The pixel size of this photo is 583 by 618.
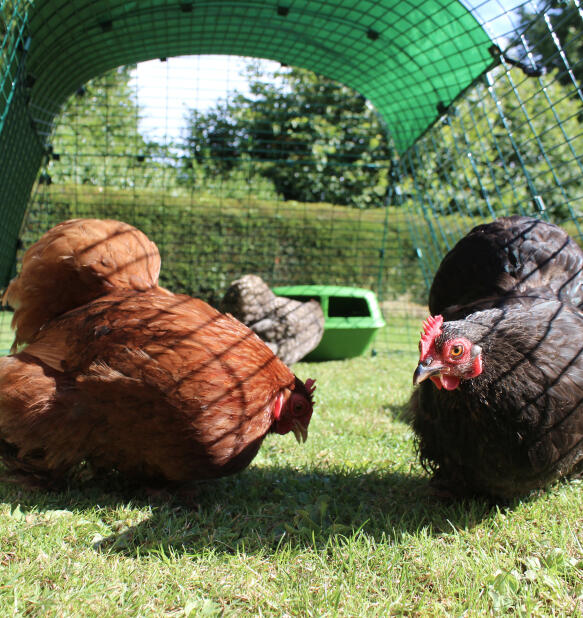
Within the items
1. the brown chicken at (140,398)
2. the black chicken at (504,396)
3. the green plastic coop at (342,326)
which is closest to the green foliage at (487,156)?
the black chicken at (504,396)

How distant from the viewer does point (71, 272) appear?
2637mm

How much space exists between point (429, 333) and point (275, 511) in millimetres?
1080

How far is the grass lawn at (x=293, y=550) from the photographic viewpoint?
1496 mm

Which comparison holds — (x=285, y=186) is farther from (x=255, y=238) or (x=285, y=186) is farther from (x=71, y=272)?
(x=71, y=272)

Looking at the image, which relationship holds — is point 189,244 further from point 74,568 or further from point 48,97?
point 74,568

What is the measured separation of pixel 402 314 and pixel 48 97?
606 centimetres

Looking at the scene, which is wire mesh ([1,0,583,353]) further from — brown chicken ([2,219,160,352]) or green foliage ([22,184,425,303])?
brown chicken ([2,219,160,352])

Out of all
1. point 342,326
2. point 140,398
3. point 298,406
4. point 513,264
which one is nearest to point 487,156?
point 342,326

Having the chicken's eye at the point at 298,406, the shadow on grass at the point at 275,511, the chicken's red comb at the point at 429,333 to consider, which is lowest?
the shadow on grass at the point at 275,511

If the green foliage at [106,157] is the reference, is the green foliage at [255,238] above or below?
below

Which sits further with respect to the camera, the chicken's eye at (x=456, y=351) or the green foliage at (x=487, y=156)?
the green foliage at (x=487, y=156)

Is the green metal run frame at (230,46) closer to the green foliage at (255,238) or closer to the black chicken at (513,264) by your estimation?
the black chicken at (513,264)

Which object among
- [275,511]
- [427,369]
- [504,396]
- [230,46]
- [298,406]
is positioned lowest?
[275,511]

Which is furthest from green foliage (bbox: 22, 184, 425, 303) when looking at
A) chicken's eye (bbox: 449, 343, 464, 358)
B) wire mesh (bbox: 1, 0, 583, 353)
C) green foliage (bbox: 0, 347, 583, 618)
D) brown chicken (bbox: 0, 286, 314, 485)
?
chicken's eye (bbox: 449, 343, 464, 358)
